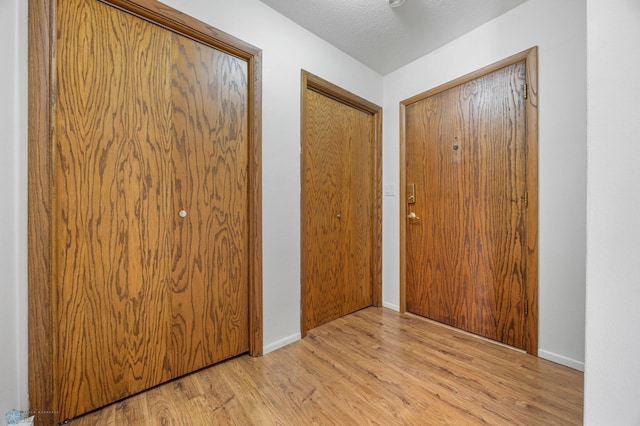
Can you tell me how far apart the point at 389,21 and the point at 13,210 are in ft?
7.65

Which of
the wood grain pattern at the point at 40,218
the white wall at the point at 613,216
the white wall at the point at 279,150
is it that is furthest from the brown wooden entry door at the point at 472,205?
the wood grain pattern at the point at 40,218

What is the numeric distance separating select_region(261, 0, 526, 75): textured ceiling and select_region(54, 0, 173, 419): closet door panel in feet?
3.24

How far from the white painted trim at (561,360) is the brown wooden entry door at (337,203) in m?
1.26

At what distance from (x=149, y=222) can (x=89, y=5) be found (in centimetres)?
103

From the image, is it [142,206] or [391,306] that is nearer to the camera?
[142,206]

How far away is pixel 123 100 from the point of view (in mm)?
1241

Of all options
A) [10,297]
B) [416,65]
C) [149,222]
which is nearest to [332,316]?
[149,222]

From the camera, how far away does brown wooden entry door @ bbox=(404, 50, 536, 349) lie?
1.75 m

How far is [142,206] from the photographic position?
1302mm

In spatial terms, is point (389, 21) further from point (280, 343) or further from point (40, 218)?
point (280, 343)

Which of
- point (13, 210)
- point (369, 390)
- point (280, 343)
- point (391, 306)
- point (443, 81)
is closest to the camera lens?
point (13, 210)

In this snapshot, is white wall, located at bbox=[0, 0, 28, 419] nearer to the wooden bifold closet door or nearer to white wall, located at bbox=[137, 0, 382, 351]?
the wooden bifold closet door

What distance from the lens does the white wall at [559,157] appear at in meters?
1.49

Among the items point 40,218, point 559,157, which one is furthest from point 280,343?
point 559,157
